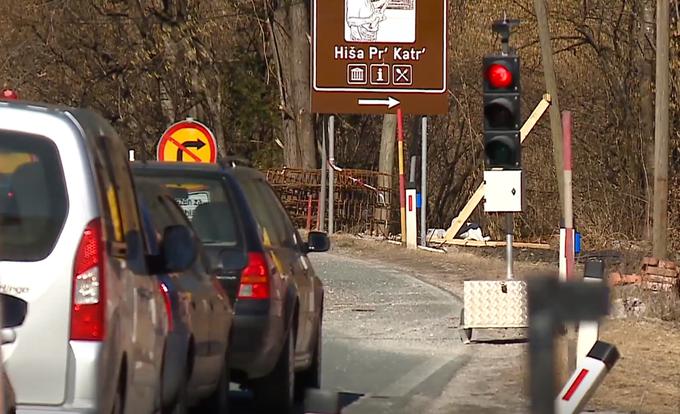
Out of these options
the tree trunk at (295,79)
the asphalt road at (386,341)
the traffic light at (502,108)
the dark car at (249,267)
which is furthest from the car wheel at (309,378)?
the tree trunk at (295,79)

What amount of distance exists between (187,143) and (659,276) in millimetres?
6480

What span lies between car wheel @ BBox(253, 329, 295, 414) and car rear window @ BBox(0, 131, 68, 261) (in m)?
4.24

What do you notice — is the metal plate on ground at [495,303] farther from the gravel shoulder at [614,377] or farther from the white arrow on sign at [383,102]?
the white arrow on sign at [383,102]

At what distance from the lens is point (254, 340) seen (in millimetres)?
10016

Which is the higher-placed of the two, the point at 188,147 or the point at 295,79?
the point at 295,79

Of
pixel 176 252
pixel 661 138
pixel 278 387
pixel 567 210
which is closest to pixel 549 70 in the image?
pixel 661 138

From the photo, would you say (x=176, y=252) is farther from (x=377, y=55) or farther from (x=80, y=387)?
(x=377, y=55)

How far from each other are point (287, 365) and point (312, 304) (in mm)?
1135

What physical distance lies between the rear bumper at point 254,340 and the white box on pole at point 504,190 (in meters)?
5.99

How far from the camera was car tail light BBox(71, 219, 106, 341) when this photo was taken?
6062 mm

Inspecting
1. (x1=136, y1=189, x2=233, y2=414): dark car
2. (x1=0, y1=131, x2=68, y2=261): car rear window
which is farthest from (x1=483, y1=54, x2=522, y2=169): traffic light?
(x1=0, y1=131, x2=68, y2=261): car rear window

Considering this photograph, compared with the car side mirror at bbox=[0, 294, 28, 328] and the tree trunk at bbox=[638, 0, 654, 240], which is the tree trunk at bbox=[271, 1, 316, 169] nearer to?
the tree trunk at bbox=[638, 0, 654, 240]

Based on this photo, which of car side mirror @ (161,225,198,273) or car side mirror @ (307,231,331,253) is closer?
car side mirror @ (161,225,198,273)

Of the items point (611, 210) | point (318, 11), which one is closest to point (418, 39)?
point (318, 11)
